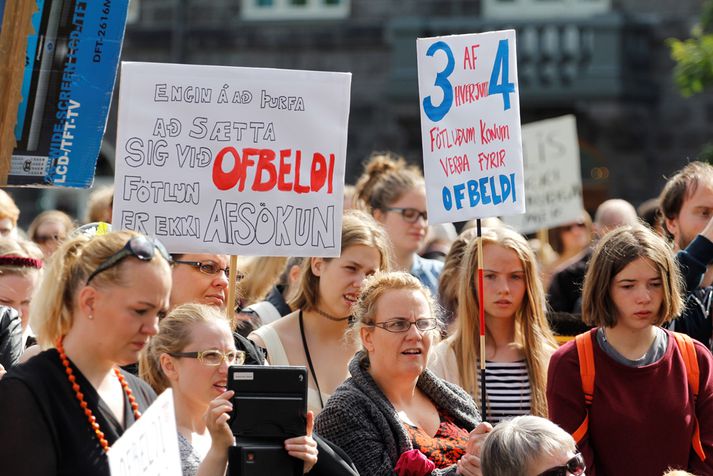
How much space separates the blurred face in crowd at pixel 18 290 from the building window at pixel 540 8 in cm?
1236

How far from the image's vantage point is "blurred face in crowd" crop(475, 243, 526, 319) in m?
5.99

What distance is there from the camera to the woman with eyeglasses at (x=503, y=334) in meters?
5.81

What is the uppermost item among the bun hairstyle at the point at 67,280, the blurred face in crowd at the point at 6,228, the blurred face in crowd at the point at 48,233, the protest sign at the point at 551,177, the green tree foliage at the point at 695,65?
the green tree foliage at the point at 695,65

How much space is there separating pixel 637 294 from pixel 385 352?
1.00 m

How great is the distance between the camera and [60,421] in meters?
3.59

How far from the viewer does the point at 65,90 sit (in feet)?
16.2

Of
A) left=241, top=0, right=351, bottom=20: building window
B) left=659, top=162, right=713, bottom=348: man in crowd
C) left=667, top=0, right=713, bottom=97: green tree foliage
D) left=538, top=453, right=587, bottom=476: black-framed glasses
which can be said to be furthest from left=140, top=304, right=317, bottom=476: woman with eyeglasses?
left=241, top=0, right=351, bottom=20: building window

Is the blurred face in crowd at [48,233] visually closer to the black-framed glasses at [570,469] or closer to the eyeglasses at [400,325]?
the eyeglasses at [400,325]

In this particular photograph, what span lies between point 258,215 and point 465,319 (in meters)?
1.07

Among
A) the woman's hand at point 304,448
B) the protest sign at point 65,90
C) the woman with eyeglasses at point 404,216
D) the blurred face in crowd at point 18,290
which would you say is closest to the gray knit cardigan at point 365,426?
the woman's hand at point 304,448

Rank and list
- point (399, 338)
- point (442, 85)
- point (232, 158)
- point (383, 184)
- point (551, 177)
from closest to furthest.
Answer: point (399, 338), point (232, 158), point (442, 85), point (383, 184), point (551, 177)

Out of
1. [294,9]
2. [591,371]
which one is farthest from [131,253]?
[294,9]

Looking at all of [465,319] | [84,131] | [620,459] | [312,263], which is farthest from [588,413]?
[84,131]

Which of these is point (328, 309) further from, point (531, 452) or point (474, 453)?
point (531, 452)
